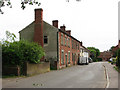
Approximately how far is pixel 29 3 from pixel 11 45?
27.8ft

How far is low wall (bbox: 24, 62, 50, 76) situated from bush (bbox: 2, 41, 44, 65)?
0.62m

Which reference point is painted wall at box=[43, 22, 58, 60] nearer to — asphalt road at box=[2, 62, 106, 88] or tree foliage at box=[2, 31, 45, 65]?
tree foliage at box=[2, 31, 45, 65]

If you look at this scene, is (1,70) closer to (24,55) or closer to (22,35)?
(24,55)

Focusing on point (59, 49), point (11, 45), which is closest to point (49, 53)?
point (59, 49)

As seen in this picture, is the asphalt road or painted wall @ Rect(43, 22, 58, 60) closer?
the asphalt road

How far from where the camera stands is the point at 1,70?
1714 cm

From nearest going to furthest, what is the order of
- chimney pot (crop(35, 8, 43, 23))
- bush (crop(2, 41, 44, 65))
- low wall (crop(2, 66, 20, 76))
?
low wall (crop(2, 66, 20, 76)), bush (crop(2, 41, 44, 65)), chimney pot (crop(35, 8, 43, 23))

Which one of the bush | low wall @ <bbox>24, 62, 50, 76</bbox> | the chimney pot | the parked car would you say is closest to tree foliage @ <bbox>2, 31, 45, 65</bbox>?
the bush

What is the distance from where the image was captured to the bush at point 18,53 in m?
17.0

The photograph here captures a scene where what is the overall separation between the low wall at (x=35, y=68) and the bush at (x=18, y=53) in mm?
616

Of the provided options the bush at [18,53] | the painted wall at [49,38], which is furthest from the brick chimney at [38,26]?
the bush at [18,53]

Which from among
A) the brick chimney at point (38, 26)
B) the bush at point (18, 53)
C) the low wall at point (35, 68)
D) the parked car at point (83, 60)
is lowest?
the parked car at point (83, 60)

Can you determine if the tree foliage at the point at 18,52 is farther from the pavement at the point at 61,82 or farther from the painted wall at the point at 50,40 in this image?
the painted wall at the point at 50,40

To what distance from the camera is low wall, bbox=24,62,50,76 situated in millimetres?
17244
